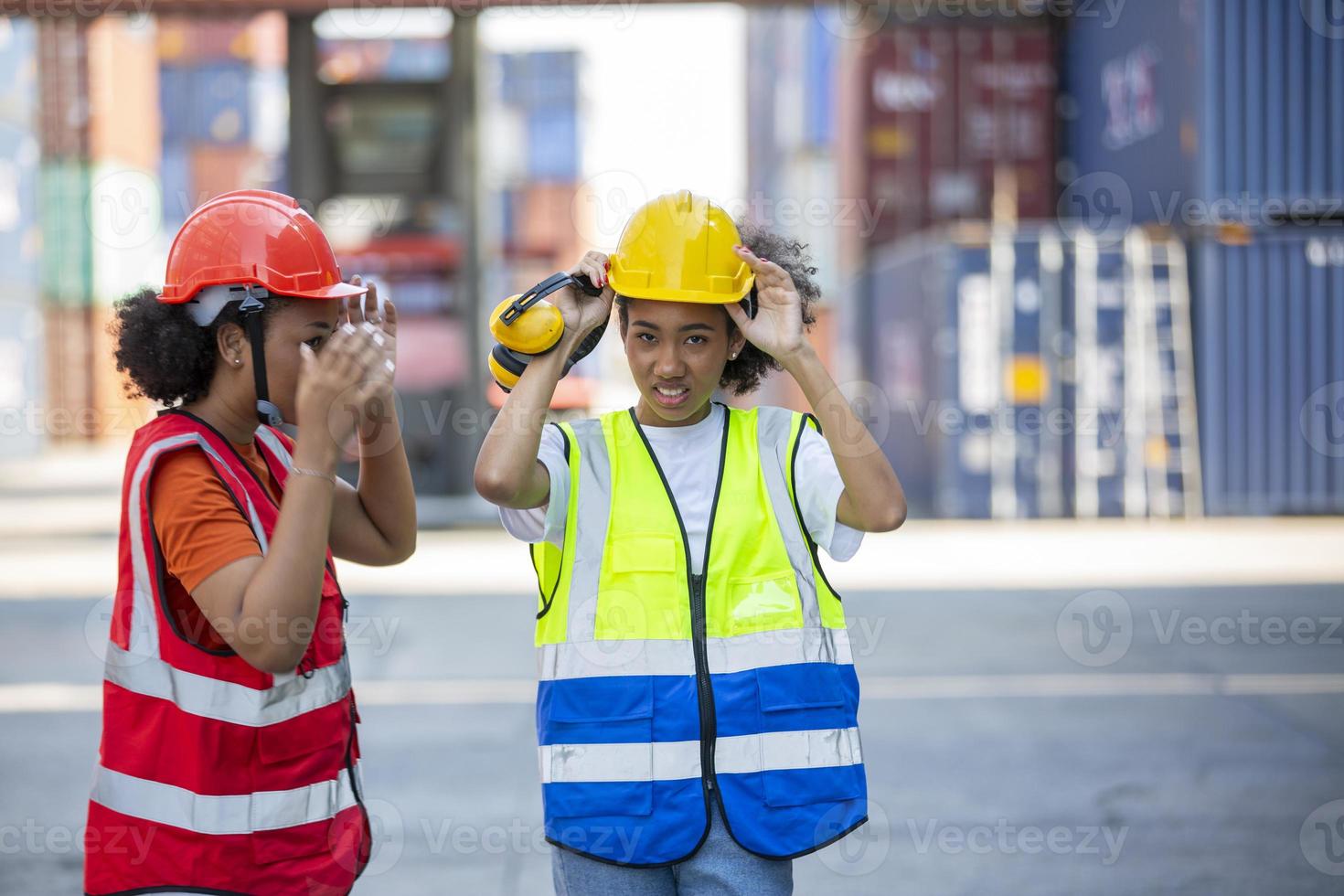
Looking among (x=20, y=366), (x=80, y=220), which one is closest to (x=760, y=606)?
(x=20, y=366)

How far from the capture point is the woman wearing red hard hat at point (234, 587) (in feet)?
6.16

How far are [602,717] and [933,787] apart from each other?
3431 millimetres

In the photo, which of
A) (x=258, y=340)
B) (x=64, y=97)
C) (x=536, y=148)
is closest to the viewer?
(x=258, y=340)

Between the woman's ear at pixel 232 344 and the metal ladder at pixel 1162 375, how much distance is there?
1278 cm

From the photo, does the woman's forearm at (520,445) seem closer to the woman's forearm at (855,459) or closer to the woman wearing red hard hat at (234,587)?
the woman wearing red hard hat at (234,587)

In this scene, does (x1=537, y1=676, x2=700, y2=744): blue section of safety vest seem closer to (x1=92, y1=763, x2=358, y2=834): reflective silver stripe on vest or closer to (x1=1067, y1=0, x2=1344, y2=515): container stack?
(x1=92, y1=763, x2=358, y2=834): reflective silver stripe on vest

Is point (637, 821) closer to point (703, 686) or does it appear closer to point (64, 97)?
point (703, 686)

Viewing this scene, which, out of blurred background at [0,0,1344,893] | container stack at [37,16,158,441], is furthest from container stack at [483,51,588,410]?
blurred background at [0,0,1344,893]

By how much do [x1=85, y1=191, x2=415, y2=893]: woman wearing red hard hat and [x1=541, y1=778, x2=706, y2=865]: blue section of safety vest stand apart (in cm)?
37

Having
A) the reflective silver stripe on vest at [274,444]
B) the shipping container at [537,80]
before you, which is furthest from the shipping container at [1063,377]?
the shipping container at [537,80]

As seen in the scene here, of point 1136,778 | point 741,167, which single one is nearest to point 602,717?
point 1136,778

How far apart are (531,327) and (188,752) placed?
817 mm

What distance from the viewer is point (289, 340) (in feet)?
6.81

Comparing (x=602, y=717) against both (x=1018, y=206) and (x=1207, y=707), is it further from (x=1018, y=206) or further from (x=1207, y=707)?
(x=1018, y=206)
